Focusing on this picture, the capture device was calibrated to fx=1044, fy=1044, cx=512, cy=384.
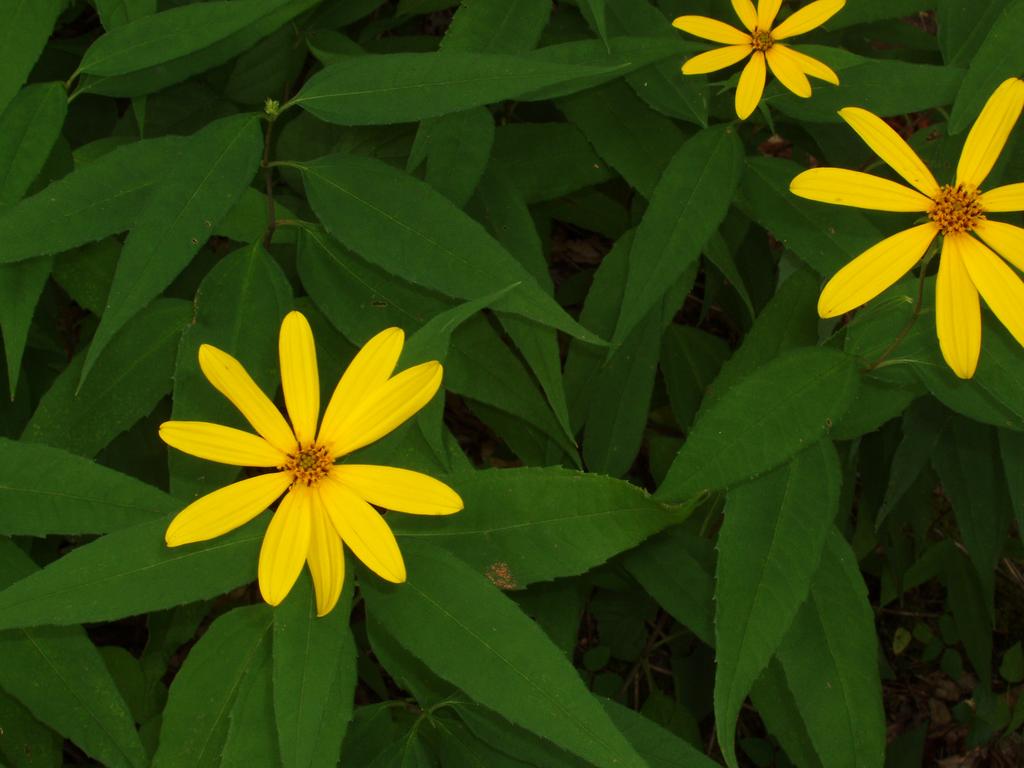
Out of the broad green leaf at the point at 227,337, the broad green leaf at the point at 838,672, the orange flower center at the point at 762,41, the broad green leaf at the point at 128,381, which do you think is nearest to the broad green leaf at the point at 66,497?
the broad green leaf at the point at 227,337

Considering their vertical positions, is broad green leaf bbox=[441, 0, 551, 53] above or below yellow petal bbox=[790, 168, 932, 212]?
above

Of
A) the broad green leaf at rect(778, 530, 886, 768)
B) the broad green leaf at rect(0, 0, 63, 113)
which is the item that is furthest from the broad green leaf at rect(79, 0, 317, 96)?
the broad green leaf at rect(778, 530, 886, 768)

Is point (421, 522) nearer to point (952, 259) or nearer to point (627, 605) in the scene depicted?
point (952, 259)

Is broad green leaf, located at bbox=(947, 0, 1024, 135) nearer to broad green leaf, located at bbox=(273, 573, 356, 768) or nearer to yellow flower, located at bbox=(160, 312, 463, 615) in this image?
yellow flower, located at bbox=(160, 312, 463, 615)

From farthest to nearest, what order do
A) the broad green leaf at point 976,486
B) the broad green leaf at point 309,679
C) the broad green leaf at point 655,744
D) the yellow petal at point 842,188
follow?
the broad green leaf at point 976,486 → the broad green leaf at point 655,744 → the yellow petal at point 842,188 → the broad green leaf at point 309,679

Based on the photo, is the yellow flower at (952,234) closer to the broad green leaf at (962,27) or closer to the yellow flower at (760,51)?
the yellow flower at (760,51)

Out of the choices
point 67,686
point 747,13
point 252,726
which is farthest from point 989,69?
point 67,686
